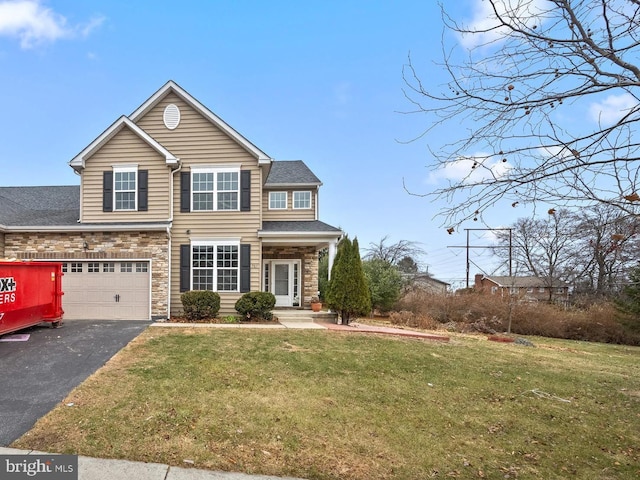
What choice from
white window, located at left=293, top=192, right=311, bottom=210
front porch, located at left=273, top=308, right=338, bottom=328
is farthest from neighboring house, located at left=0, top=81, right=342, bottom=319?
white window, located at left=293, top=192, right=311, bottom=210

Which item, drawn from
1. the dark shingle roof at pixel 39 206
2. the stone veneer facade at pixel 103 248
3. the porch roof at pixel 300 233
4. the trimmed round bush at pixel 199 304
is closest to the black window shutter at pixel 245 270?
the porch roof at pixel 300 233

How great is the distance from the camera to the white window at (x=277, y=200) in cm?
1567

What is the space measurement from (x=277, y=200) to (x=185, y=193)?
4189 mm

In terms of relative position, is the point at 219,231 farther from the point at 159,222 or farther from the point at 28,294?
the point at 28,294

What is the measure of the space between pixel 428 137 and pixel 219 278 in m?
10.6

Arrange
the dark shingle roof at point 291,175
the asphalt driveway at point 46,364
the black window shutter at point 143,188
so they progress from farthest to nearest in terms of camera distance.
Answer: the dark shingle roof at point 291,175, the black window shutter at point 143,188, the asphalt driveway at point 46,364

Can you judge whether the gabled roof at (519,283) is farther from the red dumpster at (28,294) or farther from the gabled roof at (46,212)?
the red dumpster at (28,294)

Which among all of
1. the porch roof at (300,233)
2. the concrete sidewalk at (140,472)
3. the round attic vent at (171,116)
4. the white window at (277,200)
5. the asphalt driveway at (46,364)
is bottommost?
the concrete sidewalk at (140,472)

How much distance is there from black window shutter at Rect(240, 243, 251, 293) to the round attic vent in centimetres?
527

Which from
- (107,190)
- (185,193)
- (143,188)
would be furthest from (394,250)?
(107,190)

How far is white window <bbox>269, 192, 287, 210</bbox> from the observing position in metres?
15.7

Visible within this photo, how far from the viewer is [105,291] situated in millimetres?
11922

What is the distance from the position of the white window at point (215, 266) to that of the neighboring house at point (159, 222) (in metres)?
0.04

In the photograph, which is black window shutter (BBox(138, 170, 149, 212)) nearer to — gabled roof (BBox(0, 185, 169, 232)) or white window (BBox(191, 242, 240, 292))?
gabled roof (BBox(0, 185, 169, 232))
